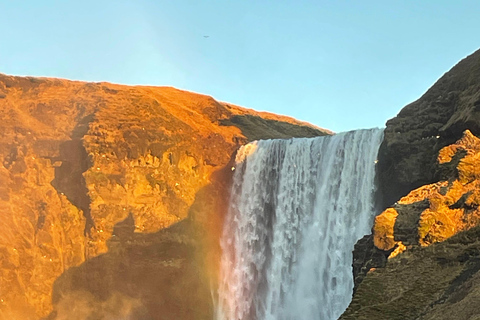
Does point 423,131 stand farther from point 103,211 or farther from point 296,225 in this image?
point 103,211

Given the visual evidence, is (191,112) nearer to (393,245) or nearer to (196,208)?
(196,208)

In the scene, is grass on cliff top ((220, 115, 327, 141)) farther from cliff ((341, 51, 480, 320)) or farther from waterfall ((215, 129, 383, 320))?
cliff ((341, 51, 480, 320))

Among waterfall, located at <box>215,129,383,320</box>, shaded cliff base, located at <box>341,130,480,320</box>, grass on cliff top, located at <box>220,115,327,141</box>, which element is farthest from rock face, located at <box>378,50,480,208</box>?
grass on cliff top, located at <box>220,115,327,141</box>

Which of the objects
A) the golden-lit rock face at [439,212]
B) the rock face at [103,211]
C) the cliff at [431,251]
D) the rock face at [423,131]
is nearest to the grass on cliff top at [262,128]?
the rock face at [103,211]

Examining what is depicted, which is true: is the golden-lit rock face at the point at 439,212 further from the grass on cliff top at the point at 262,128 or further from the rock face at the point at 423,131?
the grass on cliff top at the point at 262,128

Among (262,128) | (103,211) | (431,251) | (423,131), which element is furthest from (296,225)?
(431,251)

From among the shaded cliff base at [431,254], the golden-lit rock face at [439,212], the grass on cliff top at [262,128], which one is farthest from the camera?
the grass on cliff top at [262,128]
